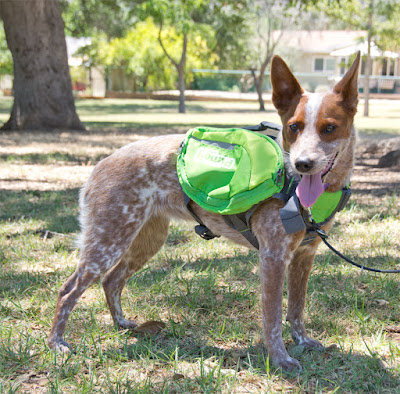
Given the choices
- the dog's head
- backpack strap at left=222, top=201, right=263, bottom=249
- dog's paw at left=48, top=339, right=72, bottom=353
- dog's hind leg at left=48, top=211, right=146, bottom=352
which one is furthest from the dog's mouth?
dog's paw at left=48, top=339, right=72, bottom=353

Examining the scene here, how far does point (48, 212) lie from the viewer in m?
6.53

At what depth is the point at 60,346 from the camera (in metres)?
3.38

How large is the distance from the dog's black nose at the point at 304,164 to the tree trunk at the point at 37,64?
12.0 meters

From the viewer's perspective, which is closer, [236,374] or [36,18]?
[236,374]

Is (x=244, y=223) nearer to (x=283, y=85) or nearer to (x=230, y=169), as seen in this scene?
(x=230, y=169)

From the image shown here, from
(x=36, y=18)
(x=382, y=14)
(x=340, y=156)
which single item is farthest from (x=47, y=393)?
(x=382, y=14)

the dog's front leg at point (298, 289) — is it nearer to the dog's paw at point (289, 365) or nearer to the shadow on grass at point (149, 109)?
the dog's paw at point (289, 365)

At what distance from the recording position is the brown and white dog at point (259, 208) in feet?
10.1

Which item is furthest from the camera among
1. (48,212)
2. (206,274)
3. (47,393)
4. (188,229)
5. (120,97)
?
(120,97)

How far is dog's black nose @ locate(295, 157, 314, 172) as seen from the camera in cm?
295

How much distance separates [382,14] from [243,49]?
72.3 feet

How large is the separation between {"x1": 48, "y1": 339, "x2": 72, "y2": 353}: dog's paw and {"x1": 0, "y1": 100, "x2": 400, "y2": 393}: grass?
52 mm

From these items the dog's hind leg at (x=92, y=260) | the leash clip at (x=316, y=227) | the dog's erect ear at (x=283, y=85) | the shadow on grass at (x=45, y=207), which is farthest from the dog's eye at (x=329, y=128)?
the shadow on grass at (x=45, y=207)

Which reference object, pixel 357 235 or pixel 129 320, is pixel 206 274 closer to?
pixel 129 320
